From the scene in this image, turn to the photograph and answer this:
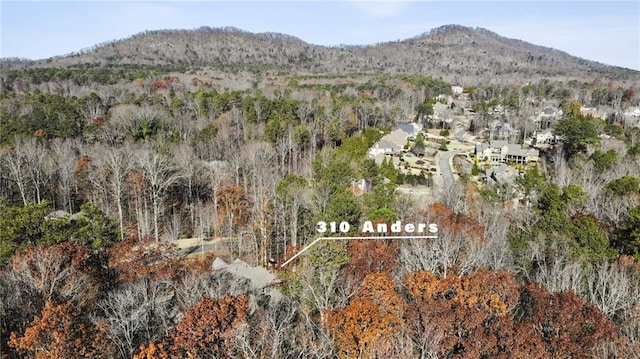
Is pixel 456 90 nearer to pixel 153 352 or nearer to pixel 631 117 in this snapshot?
pixel 631 117

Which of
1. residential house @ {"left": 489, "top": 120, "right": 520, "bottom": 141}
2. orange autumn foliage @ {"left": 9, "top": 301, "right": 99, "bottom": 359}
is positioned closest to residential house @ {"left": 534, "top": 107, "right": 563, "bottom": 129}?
residential house @ {"left": 489, "top": 120, "right": 520, "bottom": 141}

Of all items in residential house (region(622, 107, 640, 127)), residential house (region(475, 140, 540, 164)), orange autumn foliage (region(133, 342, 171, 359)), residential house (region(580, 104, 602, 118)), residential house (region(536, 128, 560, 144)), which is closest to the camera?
orange autumn foliage (region(133, 342, 171, 359))

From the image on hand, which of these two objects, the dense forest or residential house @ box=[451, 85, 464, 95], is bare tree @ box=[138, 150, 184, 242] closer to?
the dense forest

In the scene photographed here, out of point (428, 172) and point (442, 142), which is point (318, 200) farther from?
point (442, 142)

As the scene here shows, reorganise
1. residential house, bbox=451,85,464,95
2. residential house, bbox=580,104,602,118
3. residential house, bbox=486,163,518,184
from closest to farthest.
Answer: residential house, bbox=486,163,518,184
residential house, bbox=580,104,602,118
residential house, bbox=451,85,464,95

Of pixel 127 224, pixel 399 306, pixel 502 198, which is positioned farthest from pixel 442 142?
pixel 399 306

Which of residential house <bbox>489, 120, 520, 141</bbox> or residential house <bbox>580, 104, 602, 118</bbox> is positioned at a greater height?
residential house <bbox>580, 104, 602, 118</bbox>
